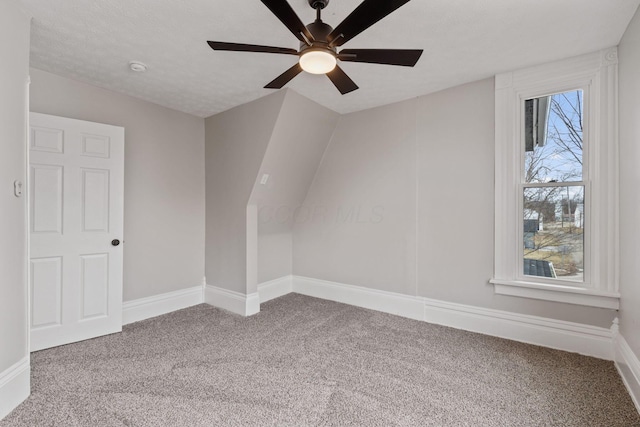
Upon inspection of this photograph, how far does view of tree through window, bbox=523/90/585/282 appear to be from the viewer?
259 centimetres

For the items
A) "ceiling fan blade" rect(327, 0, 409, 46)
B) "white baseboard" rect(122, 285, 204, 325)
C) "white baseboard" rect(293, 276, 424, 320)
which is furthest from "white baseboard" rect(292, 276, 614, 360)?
"ceiling fan blade" rect(327, 0, 409, 46)

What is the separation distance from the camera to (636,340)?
1967 millimetres

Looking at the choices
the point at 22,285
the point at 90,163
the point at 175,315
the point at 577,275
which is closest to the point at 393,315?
the point at 577,275

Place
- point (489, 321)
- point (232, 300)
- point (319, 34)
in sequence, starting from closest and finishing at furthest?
1. point (319, 34)
2. point (489, 321)
3. point (232, 300)

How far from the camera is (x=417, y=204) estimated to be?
3.38 meters

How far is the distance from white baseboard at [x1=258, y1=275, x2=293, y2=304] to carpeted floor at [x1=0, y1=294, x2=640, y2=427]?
0.97 metres

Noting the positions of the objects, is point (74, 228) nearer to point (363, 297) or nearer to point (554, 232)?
point (363, 297)

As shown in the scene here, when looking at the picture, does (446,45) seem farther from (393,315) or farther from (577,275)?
(393,315)

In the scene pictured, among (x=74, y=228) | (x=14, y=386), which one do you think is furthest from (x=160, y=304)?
(x=14, y=386)

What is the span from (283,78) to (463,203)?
217cm

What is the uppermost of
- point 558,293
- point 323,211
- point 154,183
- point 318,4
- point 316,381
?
point 318,4

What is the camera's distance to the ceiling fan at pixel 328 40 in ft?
4.62

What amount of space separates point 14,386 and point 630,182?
4.25 meters

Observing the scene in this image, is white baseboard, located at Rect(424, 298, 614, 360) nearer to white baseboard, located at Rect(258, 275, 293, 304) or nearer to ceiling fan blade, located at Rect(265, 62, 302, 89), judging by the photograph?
white baseboard, located at Rect(258, 275, 293, 304)
